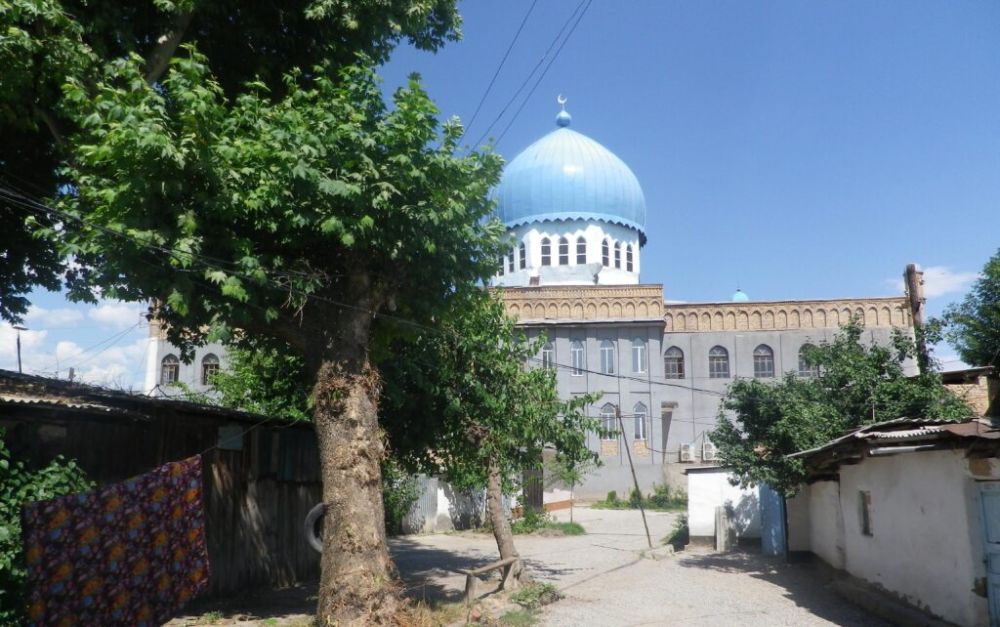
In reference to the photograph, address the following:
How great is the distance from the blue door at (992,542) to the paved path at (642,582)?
7.15ft

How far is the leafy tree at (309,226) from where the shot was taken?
7684 mm

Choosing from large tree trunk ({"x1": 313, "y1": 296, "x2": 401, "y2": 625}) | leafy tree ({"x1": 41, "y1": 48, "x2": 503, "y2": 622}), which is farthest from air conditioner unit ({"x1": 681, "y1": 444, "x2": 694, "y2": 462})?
large tree trunk ({"x1": 313, "y1": 296, "x2": 401, "y2": 625})

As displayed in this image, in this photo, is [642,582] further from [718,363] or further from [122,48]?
[718,363]

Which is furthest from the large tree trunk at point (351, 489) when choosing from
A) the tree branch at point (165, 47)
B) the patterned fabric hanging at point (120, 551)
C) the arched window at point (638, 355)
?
the arched window at point (638, 355)

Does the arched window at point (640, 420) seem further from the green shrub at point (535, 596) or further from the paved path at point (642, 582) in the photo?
the green shrub at point (535, 596)

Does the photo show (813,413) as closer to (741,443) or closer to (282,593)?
(741,443)

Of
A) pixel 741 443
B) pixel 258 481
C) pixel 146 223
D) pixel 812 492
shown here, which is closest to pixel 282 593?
pixel 258 481

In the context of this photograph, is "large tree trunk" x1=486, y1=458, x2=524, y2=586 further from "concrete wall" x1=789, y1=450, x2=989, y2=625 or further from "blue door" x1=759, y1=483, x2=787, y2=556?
"blue door" x1=759, y1=483, x2=787, y2=556

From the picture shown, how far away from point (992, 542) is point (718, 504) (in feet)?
37.4

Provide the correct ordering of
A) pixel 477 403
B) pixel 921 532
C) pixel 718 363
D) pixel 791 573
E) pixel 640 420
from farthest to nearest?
pixel 718 363
pixel 640 420
pixel 791 573
pixel 477 403
pixel 921 532

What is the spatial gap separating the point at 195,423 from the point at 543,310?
24774 millimetres

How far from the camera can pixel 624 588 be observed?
13.4 meters

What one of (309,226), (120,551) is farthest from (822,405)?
(120,551)

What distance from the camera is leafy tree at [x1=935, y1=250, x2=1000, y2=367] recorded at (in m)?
18.0
